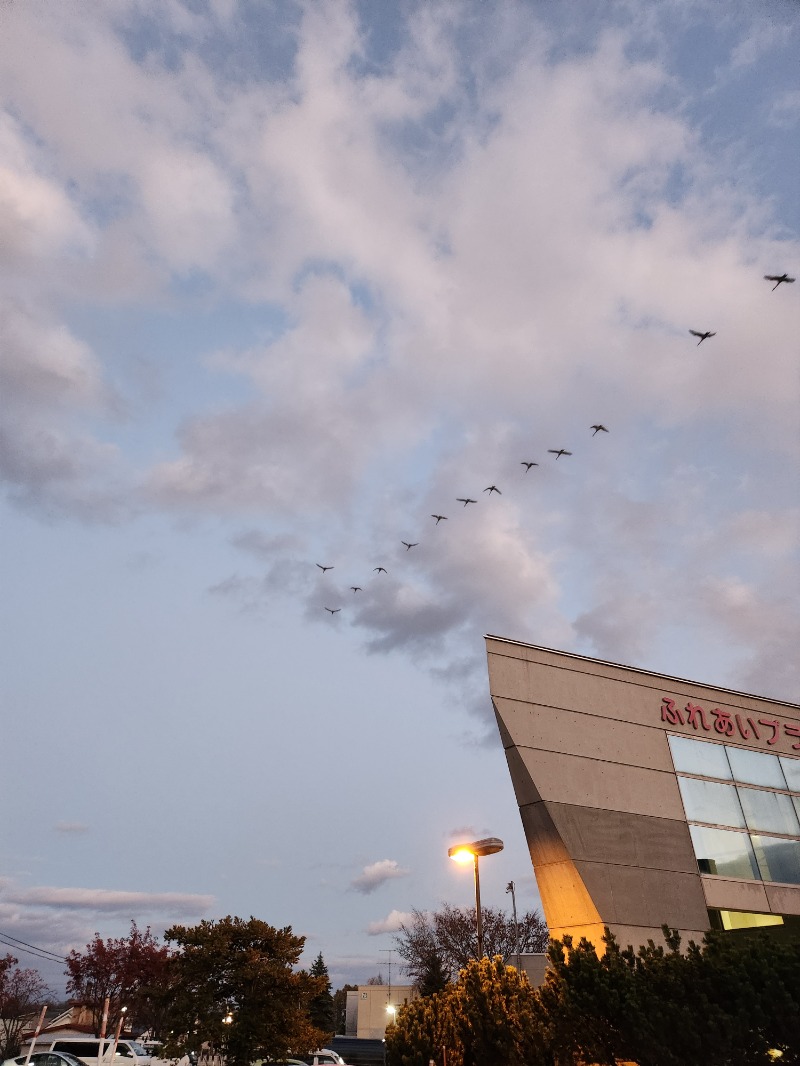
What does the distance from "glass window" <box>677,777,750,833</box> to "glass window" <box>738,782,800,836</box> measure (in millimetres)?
201

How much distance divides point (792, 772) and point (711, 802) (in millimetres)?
5266

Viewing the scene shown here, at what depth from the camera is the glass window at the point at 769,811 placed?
30.2 metres

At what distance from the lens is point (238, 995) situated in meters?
26.9

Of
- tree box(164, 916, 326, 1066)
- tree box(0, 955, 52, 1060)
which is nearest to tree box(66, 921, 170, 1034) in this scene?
tree box(0, 955, 52, 1060)

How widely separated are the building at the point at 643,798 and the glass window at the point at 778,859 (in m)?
0.05

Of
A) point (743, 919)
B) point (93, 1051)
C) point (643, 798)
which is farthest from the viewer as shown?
point (93, 1051)

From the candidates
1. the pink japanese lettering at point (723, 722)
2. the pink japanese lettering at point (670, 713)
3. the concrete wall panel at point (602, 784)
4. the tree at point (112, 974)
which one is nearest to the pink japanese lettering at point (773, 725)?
the pink japanese lettering at point (723, 722)

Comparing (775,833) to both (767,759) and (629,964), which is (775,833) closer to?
(767,759)

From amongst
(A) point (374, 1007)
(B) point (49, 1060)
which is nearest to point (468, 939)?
(A) point (374, 1007)

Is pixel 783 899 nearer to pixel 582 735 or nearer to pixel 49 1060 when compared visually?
pixel 582 735

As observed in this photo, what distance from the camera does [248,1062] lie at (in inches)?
1038

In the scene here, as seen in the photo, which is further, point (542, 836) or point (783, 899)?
point (783, 899)

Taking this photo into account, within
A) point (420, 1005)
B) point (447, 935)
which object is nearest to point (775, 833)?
point (420, 1005)

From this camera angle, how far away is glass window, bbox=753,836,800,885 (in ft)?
95.2
